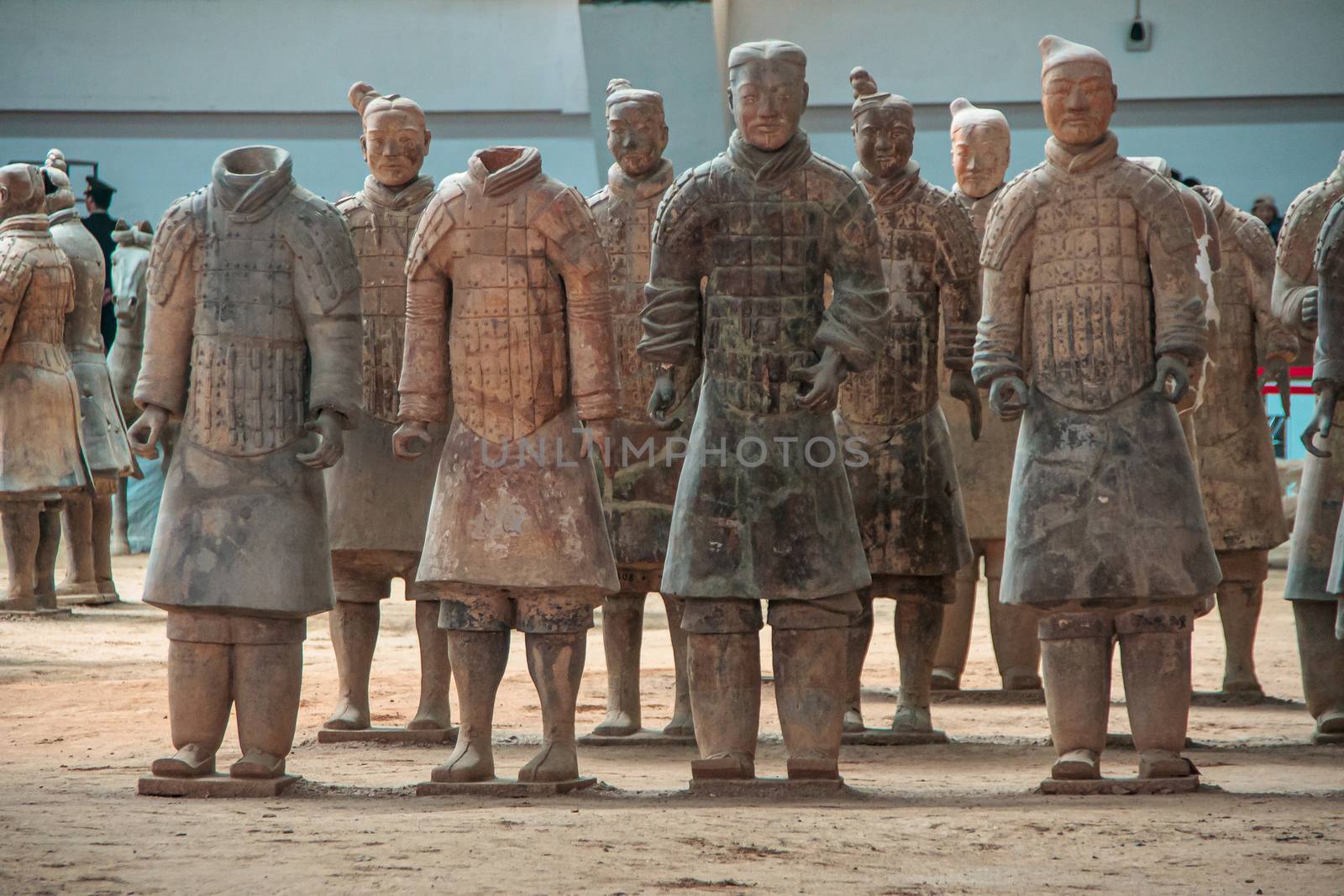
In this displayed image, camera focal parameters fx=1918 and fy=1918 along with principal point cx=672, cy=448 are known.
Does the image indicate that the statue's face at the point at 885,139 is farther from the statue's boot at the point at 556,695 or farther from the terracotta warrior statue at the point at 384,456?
the statue's boot at the point at 556,695

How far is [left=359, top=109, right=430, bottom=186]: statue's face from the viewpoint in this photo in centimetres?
681

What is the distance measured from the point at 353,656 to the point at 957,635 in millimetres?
2834

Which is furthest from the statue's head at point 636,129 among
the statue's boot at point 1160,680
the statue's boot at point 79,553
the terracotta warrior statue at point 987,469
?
the statue's boot at point 79,553

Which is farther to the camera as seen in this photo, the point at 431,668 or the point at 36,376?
the point at 36,376

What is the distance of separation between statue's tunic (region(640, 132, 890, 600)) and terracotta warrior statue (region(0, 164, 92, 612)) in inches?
201

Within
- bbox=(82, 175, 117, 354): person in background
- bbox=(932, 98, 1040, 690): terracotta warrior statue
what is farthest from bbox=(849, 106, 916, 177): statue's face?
bbox=(82, 175, 117, 354): person in background

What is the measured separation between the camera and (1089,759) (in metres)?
5.60

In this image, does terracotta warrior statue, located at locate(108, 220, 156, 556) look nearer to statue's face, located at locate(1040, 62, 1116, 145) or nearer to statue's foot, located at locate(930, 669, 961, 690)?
statue's foot, located at locate(930, 669, 961, 690)

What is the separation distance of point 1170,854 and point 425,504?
3.17 metres

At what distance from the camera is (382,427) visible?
6848 millimetres

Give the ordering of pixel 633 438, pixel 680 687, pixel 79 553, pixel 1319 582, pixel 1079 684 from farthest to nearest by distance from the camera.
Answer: pixel 79 553 < pixel 680 687 < pixel 633 438 < pixel 1319 582 < pixel 1079 684

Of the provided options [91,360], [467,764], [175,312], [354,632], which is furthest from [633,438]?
[91,360]

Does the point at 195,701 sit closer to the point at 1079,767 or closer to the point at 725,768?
the point at 725,768

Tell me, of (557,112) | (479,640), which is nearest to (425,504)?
(479,640)
